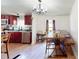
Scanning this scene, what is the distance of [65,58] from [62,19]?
6.03 m

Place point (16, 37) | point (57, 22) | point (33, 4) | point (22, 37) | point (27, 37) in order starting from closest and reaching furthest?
point (33, 4)
point (27, 37)
point (22, 37)
point (16, 37)
point (57, 22)

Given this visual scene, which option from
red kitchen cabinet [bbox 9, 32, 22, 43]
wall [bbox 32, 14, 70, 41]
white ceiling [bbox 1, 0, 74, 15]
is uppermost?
white ceiling [bbox 1, 0, 74, 15]

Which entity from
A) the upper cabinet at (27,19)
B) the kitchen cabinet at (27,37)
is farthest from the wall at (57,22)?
the kitchen cabinet at (27,37)

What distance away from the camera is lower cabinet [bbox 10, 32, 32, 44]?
9.76 meters

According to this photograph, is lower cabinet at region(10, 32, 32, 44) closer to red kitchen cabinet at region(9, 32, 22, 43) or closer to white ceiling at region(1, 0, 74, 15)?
red kitchen cabinet at region(9, 32, 22, 43)

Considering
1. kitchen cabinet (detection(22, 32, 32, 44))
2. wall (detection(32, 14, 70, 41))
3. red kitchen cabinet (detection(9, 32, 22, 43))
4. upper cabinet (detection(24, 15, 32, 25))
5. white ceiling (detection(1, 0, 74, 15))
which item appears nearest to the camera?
white ceiling (detection(1, 0, 74, 15))

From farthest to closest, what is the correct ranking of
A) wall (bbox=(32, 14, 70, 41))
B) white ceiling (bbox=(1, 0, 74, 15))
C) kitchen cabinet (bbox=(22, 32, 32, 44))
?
wall (bbox=(32, 14, 70, 41))
kitchen cabinet (bbox=(22, 32, 32, 44))
white ceiling (bbox=(1, 0, 74, 15))

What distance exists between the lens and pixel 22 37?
9898 millimetres

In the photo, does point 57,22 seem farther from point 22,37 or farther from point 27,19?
point 22,37

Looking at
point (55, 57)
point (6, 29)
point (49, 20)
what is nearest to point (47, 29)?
point (49, 20)

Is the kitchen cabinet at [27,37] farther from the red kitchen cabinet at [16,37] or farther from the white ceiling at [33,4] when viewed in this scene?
the white ceiling at [33,4]

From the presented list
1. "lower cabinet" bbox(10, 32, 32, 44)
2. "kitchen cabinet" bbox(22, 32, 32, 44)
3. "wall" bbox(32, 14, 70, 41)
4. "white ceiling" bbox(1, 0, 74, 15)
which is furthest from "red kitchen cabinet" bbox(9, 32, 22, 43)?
"white ceiling" bbox(1, 0, 74, 15)

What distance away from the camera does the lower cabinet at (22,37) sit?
384 inches

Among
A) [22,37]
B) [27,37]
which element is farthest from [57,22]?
[22,37]
